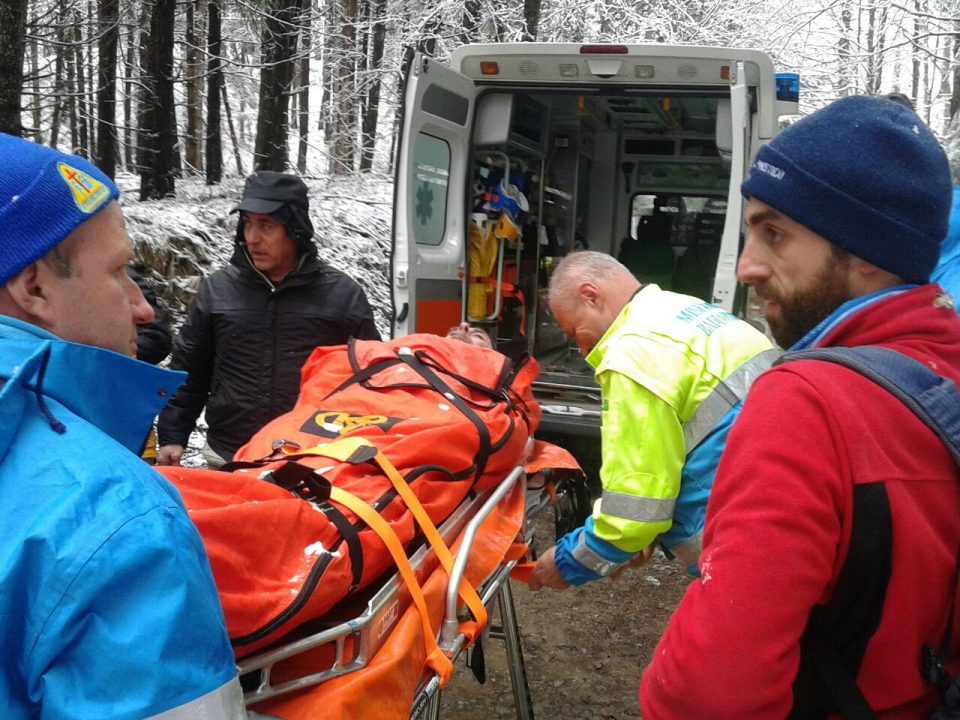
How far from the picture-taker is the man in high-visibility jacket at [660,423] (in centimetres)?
205

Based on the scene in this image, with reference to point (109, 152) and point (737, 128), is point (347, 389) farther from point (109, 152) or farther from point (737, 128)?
point (109, 152)

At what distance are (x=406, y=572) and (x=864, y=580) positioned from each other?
1100 millimetres

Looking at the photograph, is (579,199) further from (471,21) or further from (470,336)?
(471,21)

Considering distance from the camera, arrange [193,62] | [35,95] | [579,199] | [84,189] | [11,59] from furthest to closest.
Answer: [193,62] < [579,199] < [35,95] < [11,59] < [84,189]

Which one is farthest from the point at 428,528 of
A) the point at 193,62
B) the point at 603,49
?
the point at 193,62

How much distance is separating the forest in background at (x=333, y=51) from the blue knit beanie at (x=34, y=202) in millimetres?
7367

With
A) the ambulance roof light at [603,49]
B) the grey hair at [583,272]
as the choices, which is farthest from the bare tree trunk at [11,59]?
the grey hair at [583,272]

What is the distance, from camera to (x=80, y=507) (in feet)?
3.01

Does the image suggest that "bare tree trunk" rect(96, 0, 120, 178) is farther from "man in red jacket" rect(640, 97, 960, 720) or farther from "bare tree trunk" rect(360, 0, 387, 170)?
"man in red jacket" rect(640, 97, 960, 720)

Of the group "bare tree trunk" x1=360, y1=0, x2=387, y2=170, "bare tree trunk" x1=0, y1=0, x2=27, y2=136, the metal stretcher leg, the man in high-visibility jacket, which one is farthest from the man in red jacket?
"bare tree trunk" x1=360, y1=0, x2=387, y2=170

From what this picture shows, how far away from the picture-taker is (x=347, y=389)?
265 centimetres

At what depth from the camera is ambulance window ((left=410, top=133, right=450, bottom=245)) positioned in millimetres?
4842

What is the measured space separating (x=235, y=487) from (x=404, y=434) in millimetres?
663

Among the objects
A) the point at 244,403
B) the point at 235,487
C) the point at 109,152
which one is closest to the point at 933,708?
the point at 235,487
